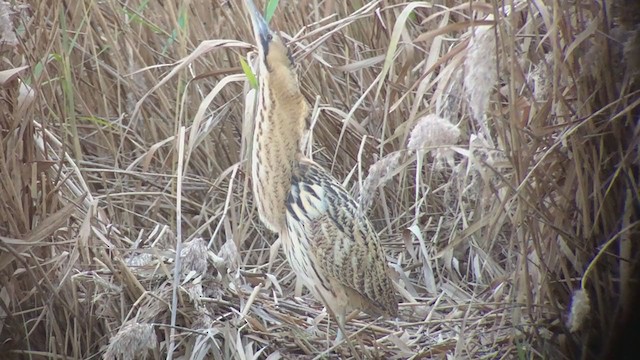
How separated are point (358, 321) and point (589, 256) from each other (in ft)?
3.26

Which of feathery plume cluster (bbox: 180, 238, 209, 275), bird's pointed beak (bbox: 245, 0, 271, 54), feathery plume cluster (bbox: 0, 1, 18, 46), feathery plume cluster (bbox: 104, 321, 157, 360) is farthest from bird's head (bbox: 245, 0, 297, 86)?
feathery plume cluster (bbox: 104, 321, 157, 360)

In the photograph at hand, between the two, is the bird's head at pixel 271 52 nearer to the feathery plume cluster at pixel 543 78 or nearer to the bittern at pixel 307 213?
the bittern at pixel 307 213

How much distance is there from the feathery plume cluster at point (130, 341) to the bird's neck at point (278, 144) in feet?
1.72

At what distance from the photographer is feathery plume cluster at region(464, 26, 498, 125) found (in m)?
1.95

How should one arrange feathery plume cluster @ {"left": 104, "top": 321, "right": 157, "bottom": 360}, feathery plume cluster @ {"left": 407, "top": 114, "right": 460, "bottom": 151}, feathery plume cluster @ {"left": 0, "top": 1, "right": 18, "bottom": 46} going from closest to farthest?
1. feathery plume cluster @ {"left": 407, "top": 114, "right": 460, "bottom": 151}
2. feathery plume cluster @ {"left": 0, "top": 1, "right": 18, "bottom": 46}
3. feathery plume cluster @ {"left": 104, "top": 321, "right": 157, "bottom": 360}

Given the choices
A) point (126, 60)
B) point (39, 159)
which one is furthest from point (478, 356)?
point (126, 60)

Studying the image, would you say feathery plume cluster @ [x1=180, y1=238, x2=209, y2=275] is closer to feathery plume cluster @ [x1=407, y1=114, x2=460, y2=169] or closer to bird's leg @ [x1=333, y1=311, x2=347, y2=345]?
bird's leg @ [x1=333, y1=311, x2=347, y2=345]

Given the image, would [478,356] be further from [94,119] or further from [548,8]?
[94,119]

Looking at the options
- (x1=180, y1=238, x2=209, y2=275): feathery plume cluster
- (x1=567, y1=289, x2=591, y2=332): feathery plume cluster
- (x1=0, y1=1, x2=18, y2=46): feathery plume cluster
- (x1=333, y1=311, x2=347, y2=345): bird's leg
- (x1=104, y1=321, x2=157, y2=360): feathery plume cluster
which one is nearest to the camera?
(x1=567, y1=289, x2=591, y2=332): feathery plume cluster

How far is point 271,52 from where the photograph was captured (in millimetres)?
2588

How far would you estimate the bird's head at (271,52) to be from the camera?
2.55 meters

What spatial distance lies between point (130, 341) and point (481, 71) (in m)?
0.96

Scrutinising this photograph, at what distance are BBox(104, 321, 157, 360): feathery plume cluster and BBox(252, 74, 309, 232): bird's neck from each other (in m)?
0.52

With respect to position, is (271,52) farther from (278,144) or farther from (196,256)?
(196,256)
